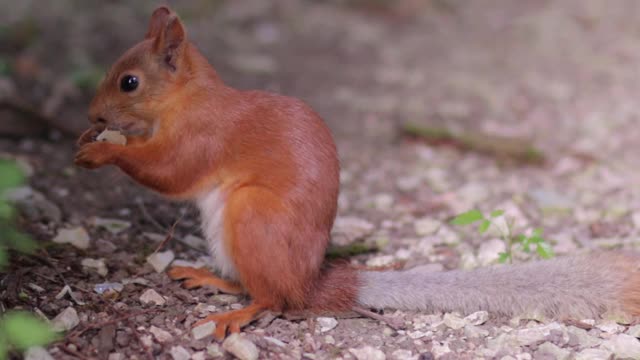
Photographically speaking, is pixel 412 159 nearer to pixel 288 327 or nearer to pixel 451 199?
pixel 451 199

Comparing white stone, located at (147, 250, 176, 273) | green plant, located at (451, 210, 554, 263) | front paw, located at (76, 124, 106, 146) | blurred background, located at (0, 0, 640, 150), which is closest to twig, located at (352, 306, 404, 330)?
green plant, located at (451, 210, 554, 263)

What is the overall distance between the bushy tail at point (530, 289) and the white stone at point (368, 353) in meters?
0.23

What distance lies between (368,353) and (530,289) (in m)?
0.66

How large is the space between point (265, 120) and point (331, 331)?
0.82 m

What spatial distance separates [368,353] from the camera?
2730mm

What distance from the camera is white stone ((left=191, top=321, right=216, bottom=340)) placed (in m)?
2.72

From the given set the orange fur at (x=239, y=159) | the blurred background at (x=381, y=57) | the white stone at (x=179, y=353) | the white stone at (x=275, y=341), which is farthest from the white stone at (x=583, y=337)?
the blurred background at (x=381, y=57)

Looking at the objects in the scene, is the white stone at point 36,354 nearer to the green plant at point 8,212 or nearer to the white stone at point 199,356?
the green plant at point 8,212

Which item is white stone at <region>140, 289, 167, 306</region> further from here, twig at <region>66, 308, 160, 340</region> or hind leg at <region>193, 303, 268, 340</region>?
hind leg at <region>193, 303, 268, 340</region>

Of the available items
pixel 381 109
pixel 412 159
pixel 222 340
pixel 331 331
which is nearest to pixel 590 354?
pixel 331 331

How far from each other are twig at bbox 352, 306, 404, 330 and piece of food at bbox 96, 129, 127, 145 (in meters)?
1.12

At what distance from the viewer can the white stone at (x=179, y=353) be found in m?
2.60

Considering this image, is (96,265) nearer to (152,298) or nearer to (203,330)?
(152,298)

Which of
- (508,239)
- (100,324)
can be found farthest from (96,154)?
(508,239)
